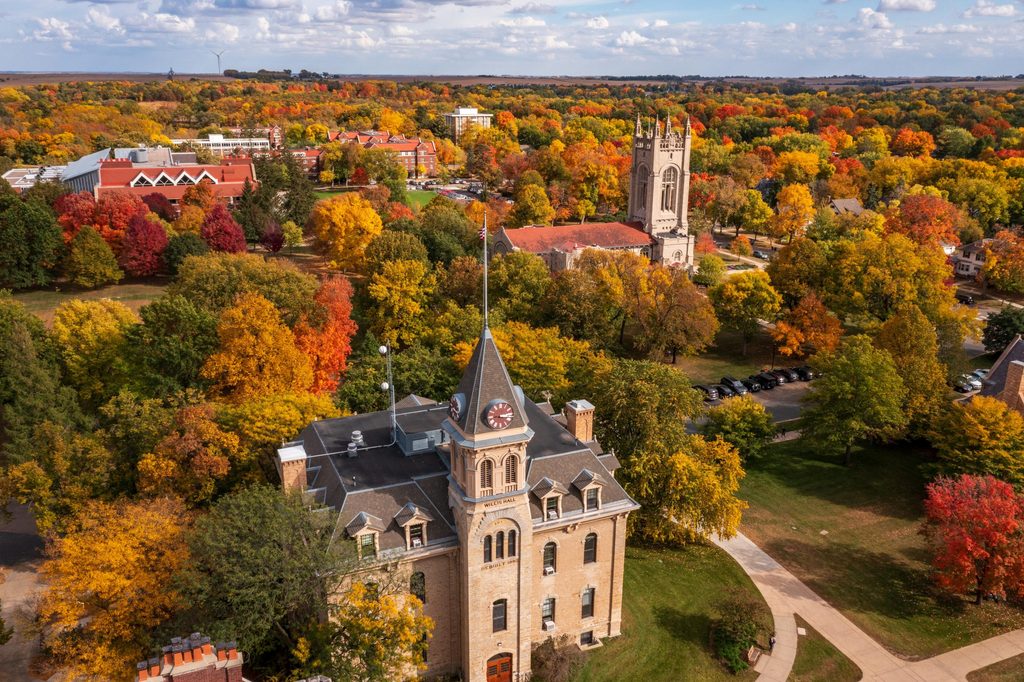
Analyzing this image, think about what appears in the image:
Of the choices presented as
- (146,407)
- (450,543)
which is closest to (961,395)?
(450,543)

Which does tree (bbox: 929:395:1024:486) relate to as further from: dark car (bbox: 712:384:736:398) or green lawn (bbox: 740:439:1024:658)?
dark car (bbox: 712:384:736:398)

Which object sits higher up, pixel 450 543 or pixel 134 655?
pixel 450 543

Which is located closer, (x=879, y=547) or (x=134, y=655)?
(x=134, y=655)

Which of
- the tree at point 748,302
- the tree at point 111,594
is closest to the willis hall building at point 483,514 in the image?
the tree at point 111,594

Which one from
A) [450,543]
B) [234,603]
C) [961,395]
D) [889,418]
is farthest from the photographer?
[961,395]

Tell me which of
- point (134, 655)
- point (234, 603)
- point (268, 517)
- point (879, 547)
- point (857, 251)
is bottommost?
point (879, 547)

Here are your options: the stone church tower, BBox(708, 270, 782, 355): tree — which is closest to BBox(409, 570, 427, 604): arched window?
BBox(708, 270, 782, 355): tree

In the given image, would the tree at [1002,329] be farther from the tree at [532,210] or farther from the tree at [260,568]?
the tree at [260,568]

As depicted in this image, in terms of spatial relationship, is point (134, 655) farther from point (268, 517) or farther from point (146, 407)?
point (146, 407)
